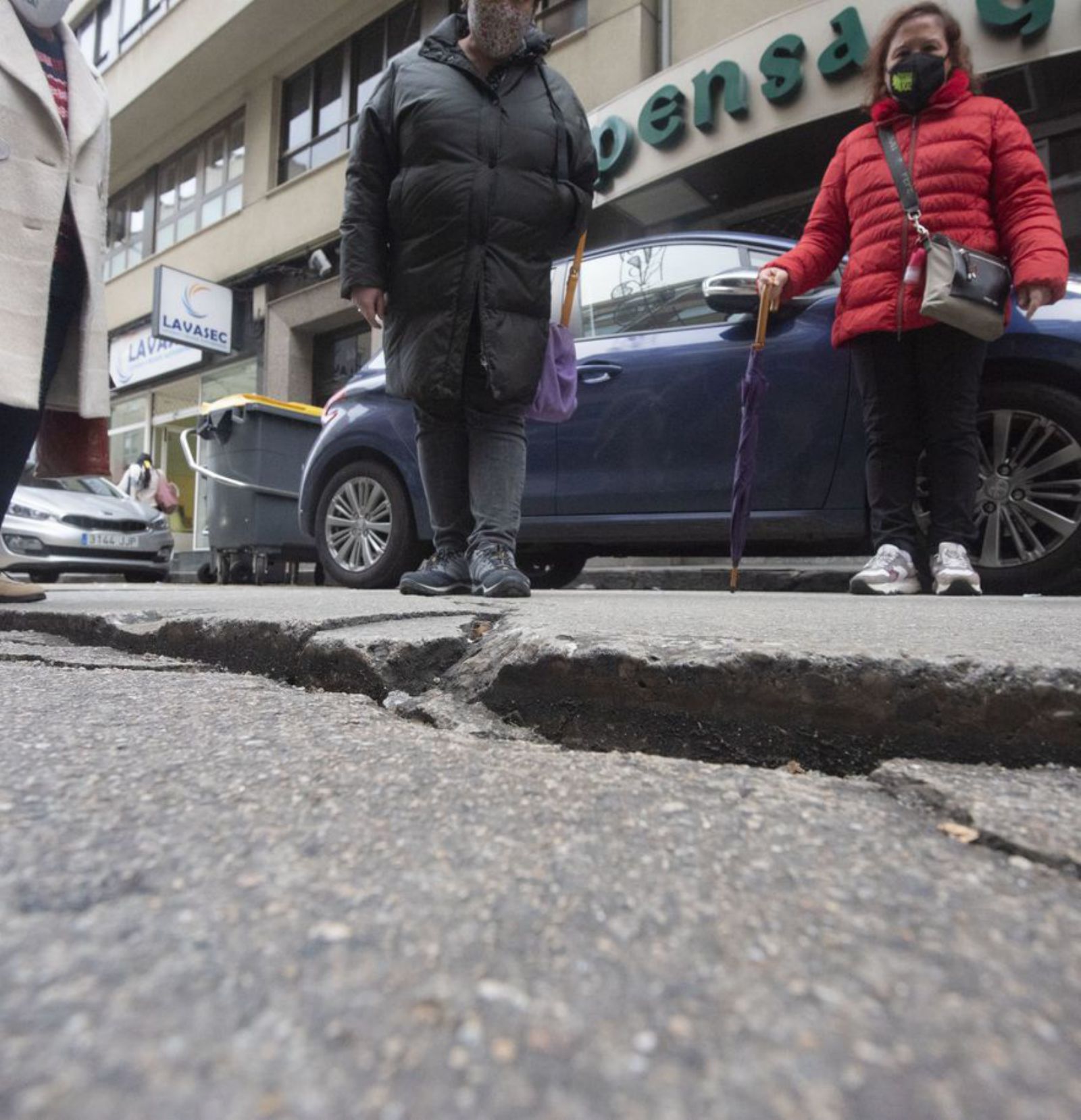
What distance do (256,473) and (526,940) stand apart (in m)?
6.20

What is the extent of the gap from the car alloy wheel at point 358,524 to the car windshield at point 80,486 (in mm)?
4262

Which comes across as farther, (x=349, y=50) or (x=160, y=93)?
(x=160, y=93)

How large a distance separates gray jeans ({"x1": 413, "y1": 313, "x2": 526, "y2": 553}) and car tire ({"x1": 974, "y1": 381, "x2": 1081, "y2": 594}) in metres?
1.58

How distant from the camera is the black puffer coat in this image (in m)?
2.44

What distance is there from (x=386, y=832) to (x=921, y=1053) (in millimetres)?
375

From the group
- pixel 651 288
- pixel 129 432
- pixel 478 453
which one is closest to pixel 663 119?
pixel 651 288

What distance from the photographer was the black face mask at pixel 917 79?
8.37ft

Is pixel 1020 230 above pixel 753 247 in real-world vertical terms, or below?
below

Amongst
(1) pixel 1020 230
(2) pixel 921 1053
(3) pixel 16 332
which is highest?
(1) pixel 1020 230

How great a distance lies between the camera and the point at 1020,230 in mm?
2498

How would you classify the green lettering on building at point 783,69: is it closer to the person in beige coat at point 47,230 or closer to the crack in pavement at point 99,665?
the person in beige coat at point 47,230

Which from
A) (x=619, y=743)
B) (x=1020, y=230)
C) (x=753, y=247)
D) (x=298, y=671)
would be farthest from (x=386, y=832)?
(x=753, y=247)

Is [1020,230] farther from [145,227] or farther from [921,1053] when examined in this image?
[145,227]

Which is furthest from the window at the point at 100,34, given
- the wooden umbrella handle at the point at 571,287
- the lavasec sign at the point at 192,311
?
the wooden umbrella handle at the point at 571,287
